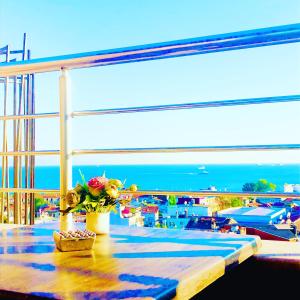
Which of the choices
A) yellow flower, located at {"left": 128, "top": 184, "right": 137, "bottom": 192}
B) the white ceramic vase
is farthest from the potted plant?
yellow flower, located at {"left": 128, "top": 184, "right": 137, "bottom": 192}

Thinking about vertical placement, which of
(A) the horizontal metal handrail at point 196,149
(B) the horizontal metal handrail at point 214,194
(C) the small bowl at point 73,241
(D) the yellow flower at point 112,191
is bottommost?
(C) the small bowl at point 73,241

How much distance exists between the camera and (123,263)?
38.0 inches

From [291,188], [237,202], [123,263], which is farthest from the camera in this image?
[237,202]

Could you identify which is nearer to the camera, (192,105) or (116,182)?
(116,182)

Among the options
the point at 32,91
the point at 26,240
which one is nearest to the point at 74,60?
the point at 26,240

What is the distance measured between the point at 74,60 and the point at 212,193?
773 mm

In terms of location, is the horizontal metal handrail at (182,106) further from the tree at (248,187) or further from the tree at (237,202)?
the tree at (237,202)

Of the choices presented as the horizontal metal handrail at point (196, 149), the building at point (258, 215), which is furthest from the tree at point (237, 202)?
the horizontal metal handrail at point (196, 149)

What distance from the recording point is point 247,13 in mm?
18359

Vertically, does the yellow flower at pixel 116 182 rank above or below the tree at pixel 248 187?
above

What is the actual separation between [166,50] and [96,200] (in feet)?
2.01

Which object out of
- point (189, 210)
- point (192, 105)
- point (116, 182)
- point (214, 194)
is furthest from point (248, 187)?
point (116, 182)

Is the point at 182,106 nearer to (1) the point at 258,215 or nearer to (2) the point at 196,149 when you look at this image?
(2) the point at 196,149

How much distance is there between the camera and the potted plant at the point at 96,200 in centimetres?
138
